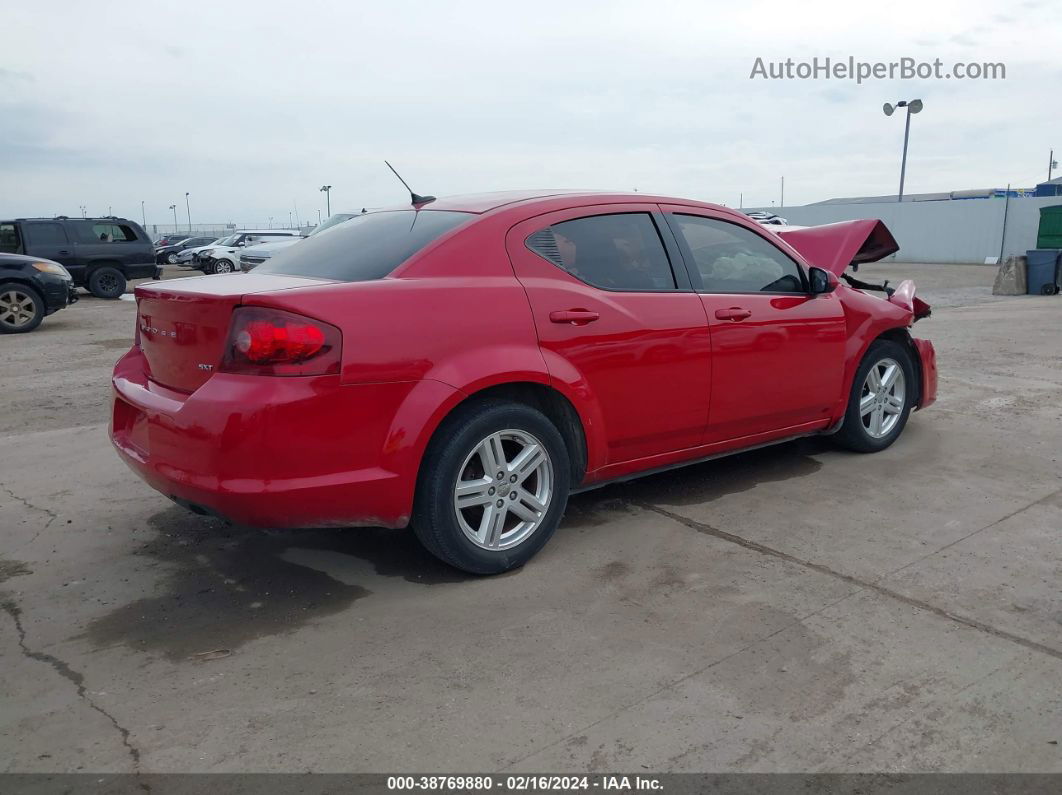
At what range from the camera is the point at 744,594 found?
3.59 meters

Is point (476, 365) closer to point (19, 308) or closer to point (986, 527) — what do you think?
point (986, 527)

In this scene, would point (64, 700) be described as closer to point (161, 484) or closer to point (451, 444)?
point (161, 484)

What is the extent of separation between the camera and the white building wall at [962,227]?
28641mm

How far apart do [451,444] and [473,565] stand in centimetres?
53

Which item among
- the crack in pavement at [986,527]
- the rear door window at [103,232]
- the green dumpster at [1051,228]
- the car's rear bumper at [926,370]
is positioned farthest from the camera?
the green dumpster at [1051,228]

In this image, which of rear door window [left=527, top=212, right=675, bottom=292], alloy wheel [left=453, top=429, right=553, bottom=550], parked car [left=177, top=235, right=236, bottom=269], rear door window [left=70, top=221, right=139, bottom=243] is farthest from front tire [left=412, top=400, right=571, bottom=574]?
parked car [left=177, top=235, right=236, bottom=269]

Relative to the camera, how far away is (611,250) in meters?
4.26

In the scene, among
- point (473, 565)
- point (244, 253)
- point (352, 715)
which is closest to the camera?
point (352, 715)

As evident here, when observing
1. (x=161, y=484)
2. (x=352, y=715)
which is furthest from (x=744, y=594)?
(x=161, y=484)

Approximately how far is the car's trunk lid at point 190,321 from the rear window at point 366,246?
16 centimetres

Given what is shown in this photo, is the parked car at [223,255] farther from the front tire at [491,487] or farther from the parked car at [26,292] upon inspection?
the front tire at [491,487]

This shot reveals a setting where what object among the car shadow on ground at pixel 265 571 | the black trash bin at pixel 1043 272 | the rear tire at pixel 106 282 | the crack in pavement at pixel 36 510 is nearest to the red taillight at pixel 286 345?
the car shadow on ground at pixel 265 571

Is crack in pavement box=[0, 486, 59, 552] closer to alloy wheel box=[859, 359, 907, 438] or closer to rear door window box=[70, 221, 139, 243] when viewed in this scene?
alloy wheel box=[859, 359, 907, 438]

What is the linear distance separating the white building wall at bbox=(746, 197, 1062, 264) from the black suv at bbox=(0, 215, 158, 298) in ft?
65.6
